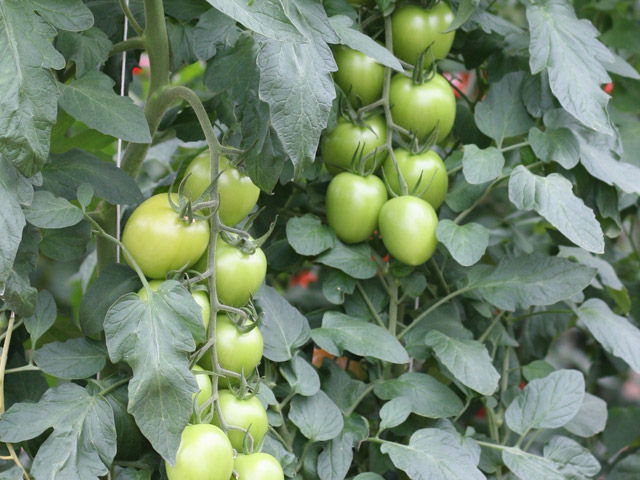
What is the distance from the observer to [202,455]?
1.66 ft

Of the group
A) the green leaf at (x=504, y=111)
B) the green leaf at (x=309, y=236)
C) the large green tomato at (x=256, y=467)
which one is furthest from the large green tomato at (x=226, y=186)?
the green leaf at (x=504, y=111)

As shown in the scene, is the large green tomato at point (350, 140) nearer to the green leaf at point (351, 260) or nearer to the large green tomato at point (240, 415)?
the green leaf at point (351, 260)

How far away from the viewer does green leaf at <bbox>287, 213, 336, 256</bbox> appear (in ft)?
2.37

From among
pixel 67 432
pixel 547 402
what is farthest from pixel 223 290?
pixel 547 402

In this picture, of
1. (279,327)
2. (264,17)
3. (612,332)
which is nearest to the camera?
(264,17)

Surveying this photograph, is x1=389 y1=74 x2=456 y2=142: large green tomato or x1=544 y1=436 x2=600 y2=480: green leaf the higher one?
x1=389 y1=74 x2=456 y2=142: large green tomato

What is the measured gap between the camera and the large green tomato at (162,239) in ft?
1.85

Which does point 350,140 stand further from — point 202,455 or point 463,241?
point 202,455

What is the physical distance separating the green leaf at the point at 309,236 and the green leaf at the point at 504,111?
22cm

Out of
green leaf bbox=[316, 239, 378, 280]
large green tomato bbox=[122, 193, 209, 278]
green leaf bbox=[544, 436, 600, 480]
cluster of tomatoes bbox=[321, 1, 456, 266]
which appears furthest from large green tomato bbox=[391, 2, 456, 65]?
green leaf bbox=[544, 436, 600, 480]

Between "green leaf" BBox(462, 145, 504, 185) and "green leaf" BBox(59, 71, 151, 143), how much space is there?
32cm

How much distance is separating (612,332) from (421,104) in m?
0.33

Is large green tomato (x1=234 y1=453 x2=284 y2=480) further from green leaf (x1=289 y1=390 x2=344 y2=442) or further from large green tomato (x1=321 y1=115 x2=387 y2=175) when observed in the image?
large green tomato (x1=321 y1=115 x2=387 y2=175)

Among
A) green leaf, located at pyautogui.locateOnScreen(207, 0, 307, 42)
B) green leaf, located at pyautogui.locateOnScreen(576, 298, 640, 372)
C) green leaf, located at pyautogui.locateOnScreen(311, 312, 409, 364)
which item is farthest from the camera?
green leaf, located at pyautogui.locateOnScreen(576, 298, 640, 372)
